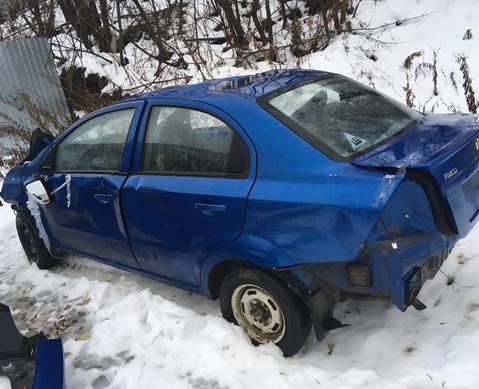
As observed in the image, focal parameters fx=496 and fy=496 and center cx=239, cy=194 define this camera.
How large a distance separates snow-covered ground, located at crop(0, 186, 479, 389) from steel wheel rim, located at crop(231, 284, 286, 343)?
0.07m

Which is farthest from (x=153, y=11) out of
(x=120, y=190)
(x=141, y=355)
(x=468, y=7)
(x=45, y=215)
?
(x=141, y=355)

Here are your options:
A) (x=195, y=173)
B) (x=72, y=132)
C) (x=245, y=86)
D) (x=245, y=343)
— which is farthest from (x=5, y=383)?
(x=245, y=86)

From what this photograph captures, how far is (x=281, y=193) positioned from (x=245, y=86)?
3.10 feet

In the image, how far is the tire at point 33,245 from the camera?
15.6 feet

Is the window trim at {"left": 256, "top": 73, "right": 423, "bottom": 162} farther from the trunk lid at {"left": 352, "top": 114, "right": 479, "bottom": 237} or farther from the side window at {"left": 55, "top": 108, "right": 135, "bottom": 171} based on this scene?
the side window at {"left": 55, "top": 108, "right": 135, "bottom": 171}

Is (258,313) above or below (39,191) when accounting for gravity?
below

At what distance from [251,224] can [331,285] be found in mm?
544

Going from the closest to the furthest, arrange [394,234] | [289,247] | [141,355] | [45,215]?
1. [394,234]
2. [289,247]
3. [141,355]
4. [45,215]

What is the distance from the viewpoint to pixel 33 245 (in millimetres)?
4895

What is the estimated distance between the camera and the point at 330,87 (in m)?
3.28

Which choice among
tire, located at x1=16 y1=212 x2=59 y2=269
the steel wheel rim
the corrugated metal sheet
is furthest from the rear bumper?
the corrugated metal sheet

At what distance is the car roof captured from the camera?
3.14 metres

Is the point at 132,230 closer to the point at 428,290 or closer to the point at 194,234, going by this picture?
the point at 194,234

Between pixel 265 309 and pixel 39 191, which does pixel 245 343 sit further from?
pixel 39 191
